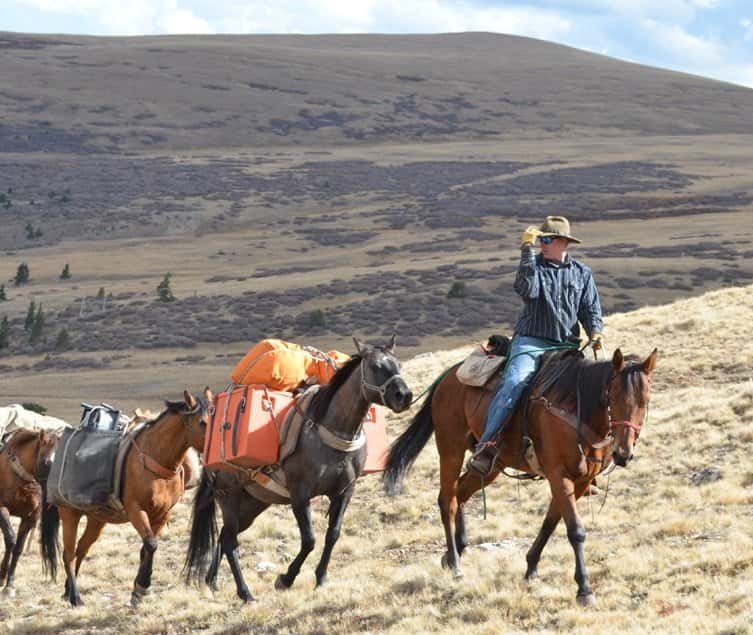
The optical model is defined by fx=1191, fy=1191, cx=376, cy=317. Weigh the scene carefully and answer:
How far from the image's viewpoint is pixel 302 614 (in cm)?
1030

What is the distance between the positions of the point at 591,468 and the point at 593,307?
1.71 meters

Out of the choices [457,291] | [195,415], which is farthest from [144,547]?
[457,291]

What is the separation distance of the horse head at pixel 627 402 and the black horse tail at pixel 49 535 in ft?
24.1

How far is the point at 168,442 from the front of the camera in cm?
1181

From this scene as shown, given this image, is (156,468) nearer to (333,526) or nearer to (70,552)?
(70,552)

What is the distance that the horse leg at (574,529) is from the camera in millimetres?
9148

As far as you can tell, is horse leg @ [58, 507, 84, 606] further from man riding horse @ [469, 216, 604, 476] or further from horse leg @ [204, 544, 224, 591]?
man riding horse @ [469, 216, 604, 476]

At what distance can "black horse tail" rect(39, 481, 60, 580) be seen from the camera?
13750 mm

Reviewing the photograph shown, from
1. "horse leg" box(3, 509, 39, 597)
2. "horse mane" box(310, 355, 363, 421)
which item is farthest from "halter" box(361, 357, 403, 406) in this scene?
"horse leg" box(3, 509, 39, 597)

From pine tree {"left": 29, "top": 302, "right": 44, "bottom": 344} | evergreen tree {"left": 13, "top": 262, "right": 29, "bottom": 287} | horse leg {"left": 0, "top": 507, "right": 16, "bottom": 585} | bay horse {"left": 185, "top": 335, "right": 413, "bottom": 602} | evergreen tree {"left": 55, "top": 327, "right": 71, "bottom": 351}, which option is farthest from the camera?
evergreen tree {"left": 13, "top": 262, "right": 29, "bottom": 287}

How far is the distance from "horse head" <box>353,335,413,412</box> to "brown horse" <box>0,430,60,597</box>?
17.5 ft

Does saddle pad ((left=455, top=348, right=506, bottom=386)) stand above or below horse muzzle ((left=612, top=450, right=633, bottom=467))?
above

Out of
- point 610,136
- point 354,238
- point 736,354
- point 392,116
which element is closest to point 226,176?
point 354,238

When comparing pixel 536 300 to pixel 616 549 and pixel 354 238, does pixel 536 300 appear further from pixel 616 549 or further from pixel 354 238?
pixel 354 238
